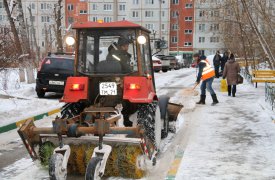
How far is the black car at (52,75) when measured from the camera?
47.9 feet

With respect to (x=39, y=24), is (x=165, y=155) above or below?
below

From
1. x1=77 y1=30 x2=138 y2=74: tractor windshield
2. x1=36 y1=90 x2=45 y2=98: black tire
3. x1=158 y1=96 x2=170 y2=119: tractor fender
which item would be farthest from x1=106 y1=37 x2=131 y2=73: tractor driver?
x1=36 y1=90 x2=45 y2=98: black tire

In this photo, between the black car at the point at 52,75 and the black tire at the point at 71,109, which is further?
the black car at the point at 52,75

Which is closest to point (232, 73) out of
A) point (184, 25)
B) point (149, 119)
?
point (149, 119)

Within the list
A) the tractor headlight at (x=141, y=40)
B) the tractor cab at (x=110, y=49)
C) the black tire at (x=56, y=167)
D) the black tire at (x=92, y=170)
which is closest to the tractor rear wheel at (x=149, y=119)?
the tractor cab at (x=110, y=49)

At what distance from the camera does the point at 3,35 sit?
32.2ft

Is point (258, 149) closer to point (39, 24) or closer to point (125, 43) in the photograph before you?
point (125, 43)

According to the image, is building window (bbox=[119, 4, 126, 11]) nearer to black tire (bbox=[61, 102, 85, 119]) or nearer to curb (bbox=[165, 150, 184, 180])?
curb (bbox=[165, 150, 184, 180])

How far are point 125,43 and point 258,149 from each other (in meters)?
3.12

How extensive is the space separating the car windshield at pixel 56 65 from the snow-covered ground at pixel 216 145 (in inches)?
110

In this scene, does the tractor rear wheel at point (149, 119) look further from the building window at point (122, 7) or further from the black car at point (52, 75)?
the building window at point (122, 7)

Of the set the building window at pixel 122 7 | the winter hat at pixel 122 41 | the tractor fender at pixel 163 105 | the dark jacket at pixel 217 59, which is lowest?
the tractor fender at pixel 163 105

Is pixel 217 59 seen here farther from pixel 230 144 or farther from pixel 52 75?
pixel 230 144

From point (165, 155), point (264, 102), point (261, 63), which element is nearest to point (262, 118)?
point (264, 102)
